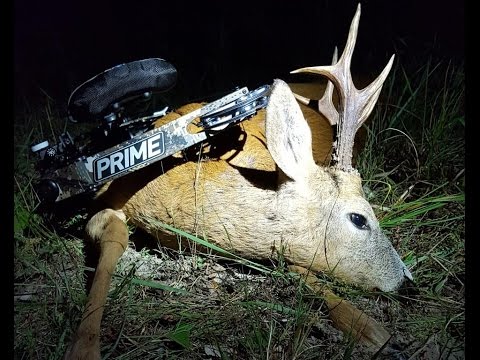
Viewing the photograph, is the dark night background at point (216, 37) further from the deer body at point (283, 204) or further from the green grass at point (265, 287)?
the deer body at point (283, 204)

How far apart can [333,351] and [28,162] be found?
91.2 inches

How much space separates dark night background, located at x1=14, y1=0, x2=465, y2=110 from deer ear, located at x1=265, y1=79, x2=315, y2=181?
2.00 metres

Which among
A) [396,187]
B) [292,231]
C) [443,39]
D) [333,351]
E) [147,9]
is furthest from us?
[147,9]

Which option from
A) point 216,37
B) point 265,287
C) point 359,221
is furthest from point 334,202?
point 216,37

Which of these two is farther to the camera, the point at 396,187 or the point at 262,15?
the point at 262,15

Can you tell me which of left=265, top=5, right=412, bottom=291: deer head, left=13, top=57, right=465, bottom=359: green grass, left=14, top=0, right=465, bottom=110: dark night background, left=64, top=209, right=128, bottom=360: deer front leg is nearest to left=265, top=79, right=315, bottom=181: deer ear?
left=265, top=5, right=412, bottom=291: deer head

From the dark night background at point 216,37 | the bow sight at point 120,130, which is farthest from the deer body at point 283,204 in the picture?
the dark night background at point 216,37

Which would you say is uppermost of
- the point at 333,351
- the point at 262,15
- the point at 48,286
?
the point at 262,15

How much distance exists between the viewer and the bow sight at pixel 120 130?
2.53 m

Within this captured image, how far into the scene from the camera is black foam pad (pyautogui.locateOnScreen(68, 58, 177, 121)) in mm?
2525

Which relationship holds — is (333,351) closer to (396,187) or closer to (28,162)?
(396,187)

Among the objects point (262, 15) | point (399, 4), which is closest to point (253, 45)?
point (262, 15)

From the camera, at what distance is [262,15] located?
6.05 metres

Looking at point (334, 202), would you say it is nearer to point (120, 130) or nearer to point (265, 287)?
point (265, 287)
